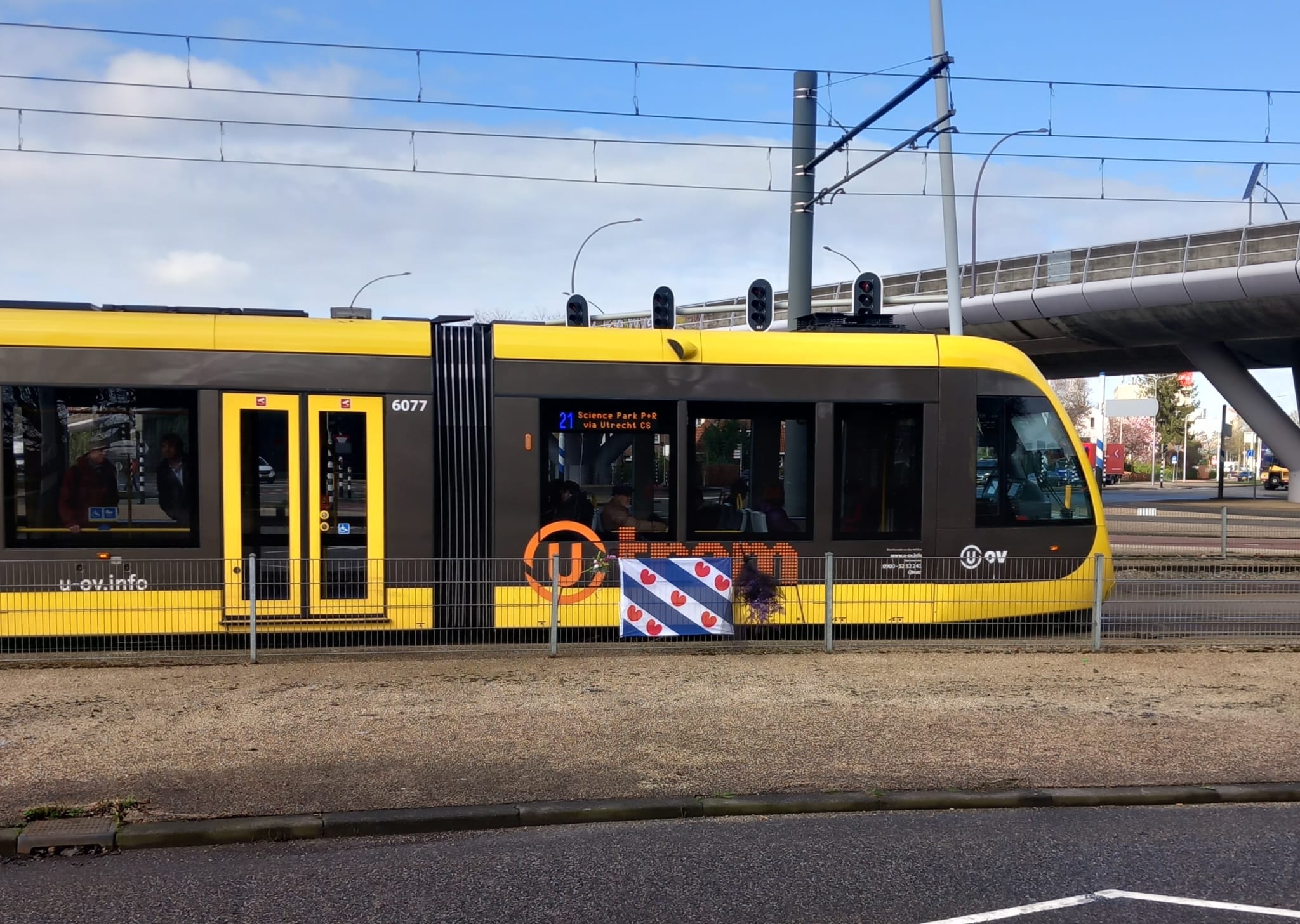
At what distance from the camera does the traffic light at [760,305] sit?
1819cm

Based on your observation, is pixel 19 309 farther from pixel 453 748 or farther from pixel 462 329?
pixel 453 748

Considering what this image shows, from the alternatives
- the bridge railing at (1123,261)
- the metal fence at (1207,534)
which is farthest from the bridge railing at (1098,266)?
the metal fence at (1207,534)

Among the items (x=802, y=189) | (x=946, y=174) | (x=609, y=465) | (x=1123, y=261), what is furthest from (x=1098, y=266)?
(x=609, y=465)

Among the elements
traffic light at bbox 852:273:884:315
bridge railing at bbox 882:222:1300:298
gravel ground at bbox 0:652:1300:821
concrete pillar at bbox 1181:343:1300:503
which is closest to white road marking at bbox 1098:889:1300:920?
gravel ground at bbox 0:652:1300:821

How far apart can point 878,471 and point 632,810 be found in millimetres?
6232

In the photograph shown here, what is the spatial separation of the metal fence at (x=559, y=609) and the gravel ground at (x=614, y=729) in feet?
1.88

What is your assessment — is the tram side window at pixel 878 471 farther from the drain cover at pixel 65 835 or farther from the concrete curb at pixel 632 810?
the drain cover at pixel 65 835

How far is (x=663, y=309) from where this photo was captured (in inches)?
704

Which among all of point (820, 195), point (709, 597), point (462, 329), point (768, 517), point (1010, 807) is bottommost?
point (1010, 807)

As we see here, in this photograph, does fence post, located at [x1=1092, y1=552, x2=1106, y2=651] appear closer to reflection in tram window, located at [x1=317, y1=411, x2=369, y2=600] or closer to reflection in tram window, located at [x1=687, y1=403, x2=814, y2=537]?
reflection in tram window, located at [x1=687, y1=403, x2=814, y2=537]

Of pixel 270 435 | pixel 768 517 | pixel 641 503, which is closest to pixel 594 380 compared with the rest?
pixel 641 503

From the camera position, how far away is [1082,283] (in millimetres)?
36500

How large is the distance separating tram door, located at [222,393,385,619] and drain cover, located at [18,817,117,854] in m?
4.67

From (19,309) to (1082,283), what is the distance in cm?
3318
